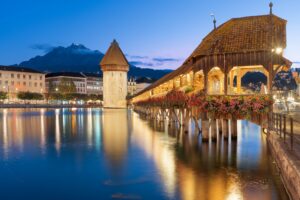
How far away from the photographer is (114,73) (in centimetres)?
8244

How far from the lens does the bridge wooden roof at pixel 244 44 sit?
15.9m

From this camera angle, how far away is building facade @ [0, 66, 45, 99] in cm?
11312

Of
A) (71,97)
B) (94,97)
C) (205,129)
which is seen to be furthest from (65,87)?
(205,129)

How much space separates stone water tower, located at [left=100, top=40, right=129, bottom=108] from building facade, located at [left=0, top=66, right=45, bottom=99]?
151 feet

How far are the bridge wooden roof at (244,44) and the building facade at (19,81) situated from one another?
107 metres

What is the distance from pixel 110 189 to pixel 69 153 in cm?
642

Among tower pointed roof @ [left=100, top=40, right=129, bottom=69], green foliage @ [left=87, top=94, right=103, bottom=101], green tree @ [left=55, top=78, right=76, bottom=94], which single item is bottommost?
green foliage @ [left=87, top=94, right=103, bottom=101]

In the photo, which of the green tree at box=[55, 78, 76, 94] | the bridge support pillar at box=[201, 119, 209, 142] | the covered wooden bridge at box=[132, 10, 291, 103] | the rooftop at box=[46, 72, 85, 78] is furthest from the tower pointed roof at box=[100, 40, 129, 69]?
the bridge support pillar at box=[201, 119, 209, 142]

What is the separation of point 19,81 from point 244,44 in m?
112

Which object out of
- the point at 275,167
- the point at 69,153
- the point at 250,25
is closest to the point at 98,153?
the point at 69,153

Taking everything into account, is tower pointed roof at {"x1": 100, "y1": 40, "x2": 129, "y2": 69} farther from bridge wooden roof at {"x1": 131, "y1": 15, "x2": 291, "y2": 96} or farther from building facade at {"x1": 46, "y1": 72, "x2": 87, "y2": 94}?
bridge wooden roof at {"x1": 131, "y1": 15, "x2": 291, "y2": 96}

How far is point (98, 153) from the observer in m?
14.7

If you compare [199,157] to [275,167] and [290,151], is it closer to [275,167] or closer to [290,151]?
[275,167]

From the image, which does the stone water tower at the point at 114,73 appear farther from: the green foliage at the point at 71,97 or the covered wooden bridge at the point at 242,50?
the covered wooden bridge at the point at 242,50
